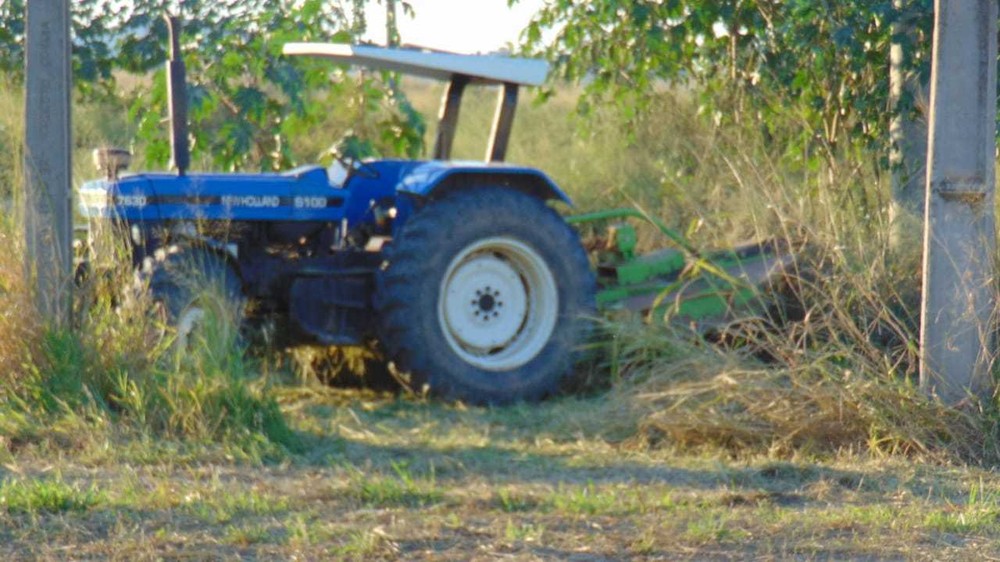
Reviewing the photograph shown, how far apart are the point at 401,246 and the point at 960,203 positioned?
112 inches

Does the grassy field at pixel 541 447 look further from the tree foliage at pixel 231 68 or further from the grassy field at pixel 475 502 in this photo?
the tree foliage at pixel 231 68

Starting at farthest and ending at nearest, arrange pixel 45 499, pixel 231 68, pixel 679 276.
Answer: pixel 231 68 → pixel 679 276 → pixel 45 499

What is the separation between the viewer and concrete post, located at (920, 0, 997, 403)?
6109 millimetres

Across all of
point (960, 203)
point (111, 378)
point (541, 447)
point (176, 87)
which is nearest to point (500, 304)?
point (541, 447)

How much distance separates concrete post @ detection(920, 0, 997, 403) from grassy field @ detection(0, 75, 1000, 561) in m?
0.18

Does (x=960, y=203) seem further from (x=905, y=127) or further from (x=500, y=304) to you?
(x=500, y=304)

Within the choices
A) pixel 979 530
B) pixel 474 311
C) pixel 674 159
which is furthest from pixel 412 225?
pixel 674 159

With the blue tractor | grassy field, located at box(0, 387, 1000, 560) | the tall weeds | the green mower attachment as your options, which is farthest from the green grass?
the green mower attachment

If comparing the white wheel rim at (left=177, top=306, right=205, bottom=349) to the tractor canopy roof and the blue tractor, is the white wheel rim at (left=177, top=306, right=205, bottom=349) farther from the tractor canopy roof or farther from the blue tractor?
the tractor canopy roof

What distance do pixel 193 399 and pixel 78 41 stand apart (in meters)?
5.85

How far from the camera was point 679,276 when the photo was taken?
838cm

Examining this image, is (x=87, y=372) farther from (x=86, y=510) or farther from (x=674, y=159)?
(x=674, y=159)

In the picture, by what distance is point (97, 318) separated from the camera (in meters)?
6.64

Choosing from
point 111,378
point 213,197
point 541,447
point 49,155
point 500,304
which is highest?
Result: point 49,155
